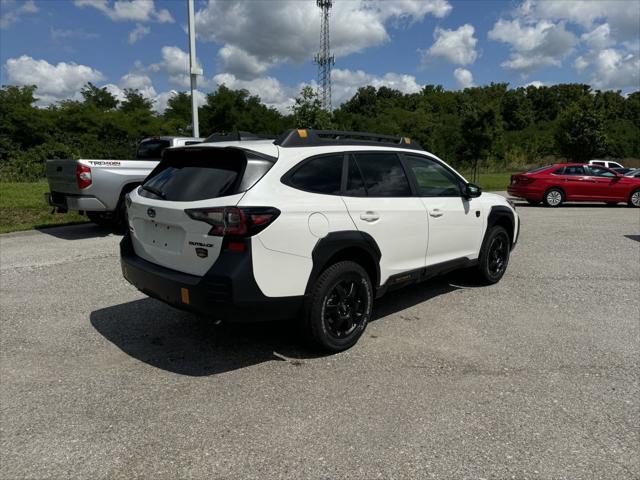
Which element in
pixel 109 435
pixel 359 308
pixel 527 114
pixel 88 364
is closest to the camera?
pixel 109 435

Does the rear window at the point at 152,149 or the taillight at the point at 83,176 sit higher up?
the rear window at the point at 152,149

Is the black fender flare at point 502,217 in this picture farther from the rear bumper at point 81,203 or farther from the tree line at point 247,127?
the tree line at point 247,127

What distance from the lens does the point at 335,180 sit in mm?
3916

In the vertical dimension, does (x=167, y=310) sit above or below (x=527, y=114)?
below

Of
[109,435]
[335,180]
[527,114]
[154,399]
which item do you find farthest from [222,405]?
→ [527,114]

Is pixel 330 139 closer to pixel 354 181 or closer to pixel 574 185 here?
pixel 354 181

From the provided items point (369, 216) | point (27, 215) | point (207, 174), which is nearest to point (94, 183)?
point (27, 215)

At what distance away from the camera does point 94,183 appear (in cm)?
838

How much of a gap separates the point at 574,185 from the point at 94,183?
49.1ft

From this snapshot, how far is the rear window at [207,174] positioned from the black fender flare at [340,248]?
70 cm

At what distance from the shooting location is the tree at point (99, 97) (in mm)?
42969

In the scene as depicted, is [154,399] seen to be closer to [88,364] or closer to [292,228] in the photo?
[88,364]

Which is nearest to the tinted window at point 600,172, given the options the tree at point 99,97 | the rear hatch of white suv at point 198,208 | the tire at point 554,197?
the tire at point 554,197

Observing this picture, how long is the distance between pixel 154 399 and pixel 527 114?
293ft
